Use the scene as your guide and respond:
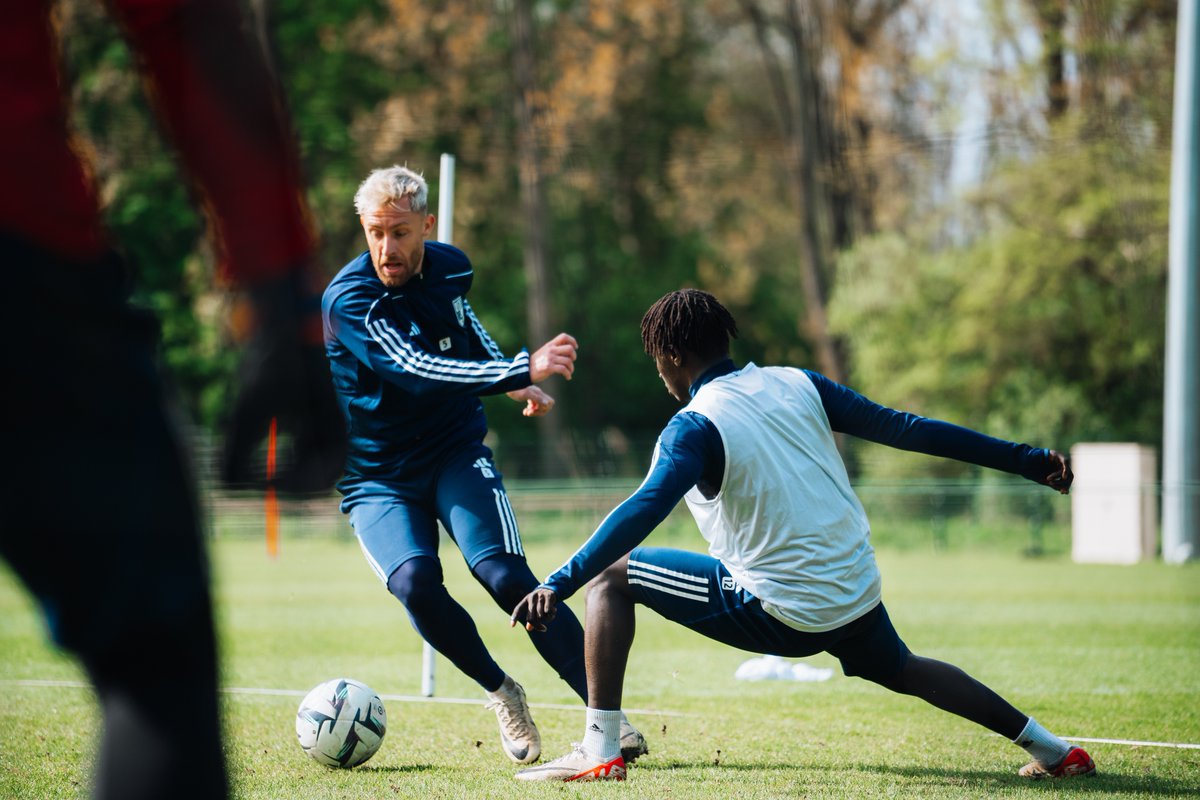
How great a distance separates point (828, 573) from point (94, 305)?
307cm

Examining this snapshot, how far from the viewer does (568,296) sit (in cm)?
3691

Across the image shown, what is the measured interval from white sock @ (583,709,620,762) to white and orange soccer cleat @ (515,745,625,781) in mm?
19

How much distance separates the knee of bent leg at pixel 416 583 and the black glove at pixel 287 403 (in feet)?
10.1

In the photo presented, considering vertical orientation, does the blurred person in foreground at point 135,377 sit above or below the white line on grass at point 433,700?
above

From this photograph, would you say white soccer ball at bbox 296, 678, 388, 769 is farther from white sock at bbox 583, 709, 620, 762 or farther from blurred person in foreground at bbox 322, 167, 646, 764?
white sock at bbox 583, 709, 620, 762

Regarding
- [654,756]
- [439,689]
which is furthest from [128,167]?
[654,756]

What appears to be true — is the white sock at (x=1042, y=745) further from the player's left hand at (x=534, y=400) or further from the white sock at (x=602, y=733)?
the player's left hand at (x=534, y=400)

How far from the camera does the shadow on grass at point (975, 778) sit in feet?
14.9

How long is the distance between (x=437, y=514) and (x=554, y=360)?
4.08 ft

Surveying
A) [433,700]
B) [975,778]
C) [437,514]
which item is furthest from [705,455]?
[433,700]

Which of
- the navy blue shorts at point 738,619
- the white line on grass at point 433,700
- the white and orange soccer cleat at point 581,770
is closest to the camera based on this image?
the navy blue shorts at point 738,619

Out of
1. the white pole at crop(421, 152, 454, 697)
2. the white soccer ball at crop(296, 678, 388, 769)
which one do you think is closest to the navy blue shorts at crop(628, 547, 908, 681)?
the white soccer ball at crop(296, 678, 388, 769)

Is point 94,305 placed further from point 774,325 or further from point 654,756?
point 774,325

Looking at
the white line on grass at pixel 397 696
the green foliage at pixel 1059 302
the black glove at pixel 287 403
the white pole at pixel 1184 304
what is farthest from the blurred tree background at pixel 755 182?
the black glove at pixel 287 403
